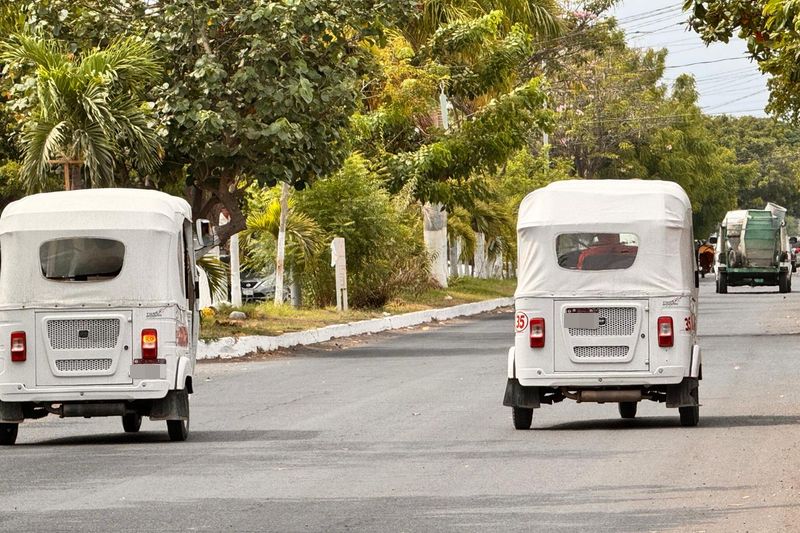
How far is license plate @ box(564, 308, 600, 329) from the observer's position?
16078mm

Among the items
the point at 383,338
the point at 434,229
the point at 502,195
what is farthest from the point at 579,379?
the point at 502,195

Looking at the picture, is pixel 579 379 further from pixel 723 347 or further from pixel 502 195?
pixel 502 195

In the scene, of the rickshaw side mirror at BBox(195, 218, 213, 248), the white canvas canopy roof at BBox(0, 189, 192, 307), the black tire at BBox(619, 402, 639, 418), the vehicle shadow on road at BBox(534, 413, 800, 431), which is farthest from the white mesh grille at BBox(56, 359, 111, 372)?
the black tire at BBox(619, 402, 639, 418)

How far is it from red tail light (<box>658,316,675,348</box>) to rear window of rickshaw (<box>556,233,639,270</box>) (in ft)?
2.23

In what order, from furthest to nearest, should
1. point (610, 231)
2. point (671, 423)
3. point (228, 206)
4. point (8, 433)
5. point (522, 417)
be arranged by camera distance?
point (228, 206)
point (671, 423)
point (610, 231)
point (522, 417)
point (8, 433)

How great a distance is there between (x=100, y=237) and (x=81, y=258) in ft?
0.92

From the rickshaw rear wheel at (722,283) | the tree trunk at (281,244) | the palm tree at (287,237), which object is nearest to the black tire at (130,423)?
the tree trunk at (281,244)

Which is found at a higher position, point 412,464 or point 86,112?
point 86,112

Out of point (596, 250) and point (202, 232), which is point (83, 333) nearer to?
point (202, 232)

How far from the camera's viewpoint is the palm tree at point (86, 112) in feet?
89.7

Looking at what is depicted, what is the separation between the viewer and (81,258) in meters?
16.1

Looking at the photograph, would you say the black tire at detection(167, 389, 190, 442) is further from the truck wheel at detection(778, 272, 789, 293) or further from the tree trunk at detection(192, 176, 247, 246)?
the truck wheel at detection(778, 272, 789, 293)

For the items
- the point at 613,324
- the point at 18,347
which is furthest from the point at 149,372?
the point at 613,324

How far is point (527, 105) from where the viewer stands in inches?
1741
